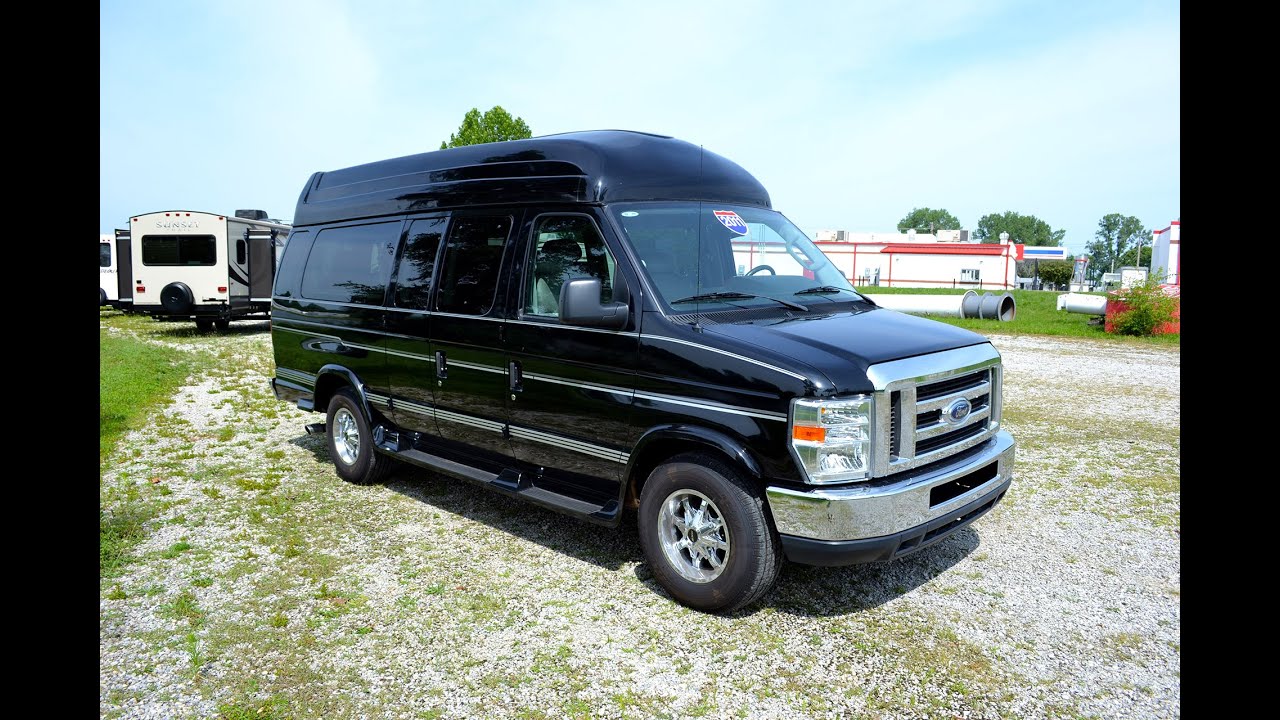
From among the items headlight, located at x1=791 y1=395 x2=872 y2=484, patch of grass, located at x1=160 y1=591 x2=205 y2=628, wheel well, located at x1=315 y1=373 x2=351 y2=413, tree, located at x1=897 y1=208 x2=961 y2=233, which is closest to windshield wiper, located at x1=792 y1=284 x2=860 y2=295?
headlight, located at x1=791 y1=395 x2=872 y2=484

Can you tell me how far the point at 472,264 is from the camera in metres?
5.58

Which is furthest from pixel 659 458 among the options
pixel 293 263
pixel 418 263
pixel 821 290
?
pixel 293 263

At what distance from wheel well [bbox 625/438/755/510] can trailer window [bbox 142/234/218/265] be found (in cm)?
1793

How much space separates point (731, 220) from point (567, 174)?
1.12m

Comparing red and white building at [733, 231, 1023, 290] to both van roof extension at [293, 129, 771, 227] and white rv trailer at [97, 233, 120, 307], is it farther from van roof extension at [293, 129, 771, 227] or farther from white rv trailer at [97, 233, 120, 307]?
van roof extension at [293, 129, 771, 227]

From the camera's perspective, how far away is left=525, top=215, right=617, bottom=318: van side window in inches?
192

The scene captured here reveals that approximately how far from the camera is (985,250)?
61969 mm

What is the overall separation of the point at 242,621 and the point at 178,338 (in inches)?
667

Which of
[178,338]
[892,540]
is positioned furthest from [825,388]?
[178,338]

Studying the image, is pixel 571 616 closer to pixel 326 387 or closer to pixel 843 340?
pixel 843 340

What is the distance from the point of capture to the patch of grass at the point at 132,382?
9.27 m

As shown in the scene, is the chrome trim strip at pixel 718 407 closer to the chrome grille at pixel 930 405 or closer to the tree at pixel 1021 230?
the chrome grille at pixel 930 405
